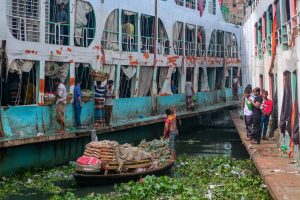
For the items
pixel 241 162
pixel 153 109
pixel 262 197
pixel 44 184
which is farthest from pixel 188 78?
pixel 262 197

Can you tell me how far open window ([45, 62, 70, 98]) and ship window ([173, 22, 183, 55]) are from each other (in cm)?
960

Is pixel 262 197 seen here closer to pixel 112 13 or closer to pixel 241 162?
pixel 241 162

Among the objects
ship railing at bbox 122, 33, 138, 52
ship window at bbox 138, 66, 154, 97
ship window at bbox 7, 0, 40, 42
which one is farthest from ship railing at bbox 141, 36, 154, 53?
ship window at bbox 7, 0, 40, 42

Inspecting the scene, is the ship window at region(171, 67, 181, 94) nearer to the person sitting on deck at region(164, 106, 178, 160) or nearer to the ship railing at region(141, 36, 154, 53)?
the ship railing at region(141, 36, 154, 53)

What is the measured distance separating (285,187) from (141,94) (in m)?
13.7

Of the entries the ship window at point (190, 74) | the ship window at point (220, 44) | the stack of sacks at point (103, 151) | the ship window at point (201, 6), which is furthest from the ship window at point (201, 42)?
the stack of sacks at point (103, 151)

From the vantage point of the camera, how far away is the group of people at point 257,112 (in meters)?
13.7

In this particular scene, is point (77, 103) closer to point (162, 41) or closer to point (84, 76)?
point (84, 76)

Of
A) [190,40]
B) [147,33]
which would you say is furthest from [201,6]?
[147,33]

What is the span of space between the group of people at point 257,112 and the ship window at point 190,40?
12.7 m

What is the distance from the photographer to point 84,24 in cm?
1778

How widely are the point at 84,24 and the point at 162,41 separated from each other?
22.2 feet

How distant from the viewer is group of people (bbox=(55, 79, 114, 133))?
50.3 ft

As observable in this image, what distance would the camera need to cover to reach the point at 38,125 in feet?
49.2
